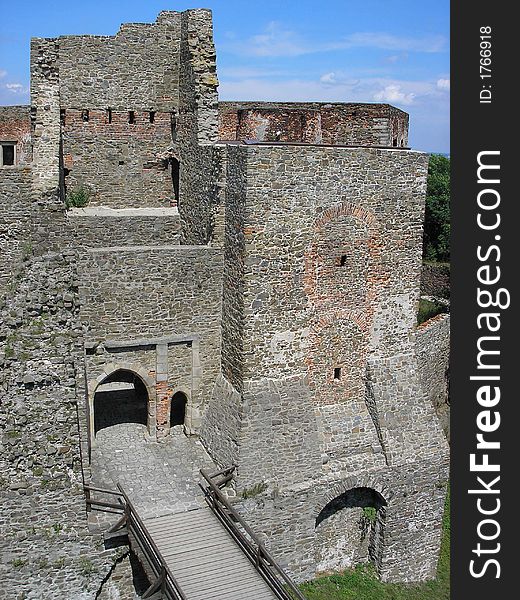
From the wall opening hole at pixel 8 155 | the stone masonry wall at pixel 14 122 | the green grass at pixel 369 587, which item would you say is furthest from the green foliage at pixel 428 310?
the stone masonry wall at pixel 14 122

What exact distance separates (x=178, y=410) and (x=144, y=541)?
224 inches

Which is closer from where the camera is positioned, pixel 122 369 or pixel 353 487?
pixel 353 487

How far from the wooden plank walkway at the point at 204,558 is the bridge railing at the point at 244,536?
10 centimetres

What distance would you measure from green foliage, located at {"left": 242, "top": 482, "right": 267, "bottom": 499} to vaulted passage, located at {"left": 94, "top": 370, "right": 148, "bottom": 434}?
380 cm

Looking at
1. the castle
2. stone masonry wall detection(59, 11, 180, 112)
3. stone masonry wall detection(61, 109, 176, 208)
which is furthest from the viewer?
stone masonry wall detection(61, 109, 176, 208)

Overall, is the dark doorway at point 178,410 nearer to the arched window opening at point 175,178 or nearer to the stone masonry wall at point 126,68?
the arched window opening at point 175,178

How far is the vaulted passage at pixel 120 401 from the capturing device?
Answer: 1658 cm

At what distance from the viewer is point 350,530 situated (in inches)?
605

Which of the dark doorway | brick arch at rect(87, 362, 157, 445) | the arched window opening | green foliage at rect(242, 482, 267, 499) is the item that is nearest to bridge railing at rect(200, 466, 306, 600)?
green foliage at rect(242, 482, 267, 499)

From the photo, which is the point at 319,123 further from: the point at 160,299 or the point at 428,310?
the point at 160,299

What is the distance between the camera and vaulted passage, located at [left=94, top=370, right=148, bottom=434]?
16.6 meters

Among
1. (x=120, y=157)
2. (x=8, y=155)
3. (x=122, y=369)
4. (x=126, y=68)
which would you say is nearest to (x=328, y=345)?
(x=122, y=369)

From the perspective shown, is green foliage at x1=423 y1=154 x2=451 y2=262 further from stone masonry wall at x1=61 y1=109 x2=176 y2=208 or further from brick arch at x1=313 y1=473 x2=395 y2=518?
brick arch at x1=313 y1=473 x2=395 y2=518

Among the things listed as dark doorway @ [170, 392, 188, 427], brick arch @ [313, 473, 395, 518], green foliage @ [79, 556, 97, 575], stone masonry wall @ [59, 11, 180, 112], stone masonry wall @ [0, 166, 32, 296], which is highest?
stone masonry wall @ [59, 11, 180, 112]
